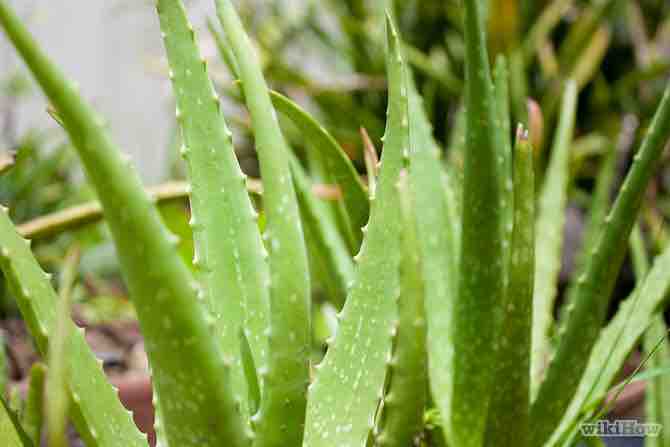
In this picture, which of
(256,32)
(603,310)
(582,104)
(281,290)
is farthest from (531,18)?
(281,290)

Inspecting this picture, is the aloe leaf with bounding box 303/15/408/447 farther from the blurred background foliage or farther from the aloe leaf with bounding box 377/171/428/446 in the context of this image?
the blurred background foliage

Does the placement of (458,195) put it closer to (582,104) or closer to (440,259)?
(440,259)

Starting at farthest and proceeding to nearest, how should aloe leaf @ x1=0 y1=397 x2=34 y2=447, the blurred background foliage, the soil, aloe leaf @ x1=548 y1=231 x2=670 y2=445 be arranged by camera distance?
the blurred background foliage
the soil
aloe leaf @ x1=548 y1=231 x2=670 y2=445
aloe leaf @ x1=0 y1=397 x2=34 y2=447

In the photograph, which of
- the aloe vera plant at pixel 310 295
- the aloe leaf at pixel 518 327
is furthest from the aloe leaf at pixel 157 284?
the aloe leaf at pixel 518 327

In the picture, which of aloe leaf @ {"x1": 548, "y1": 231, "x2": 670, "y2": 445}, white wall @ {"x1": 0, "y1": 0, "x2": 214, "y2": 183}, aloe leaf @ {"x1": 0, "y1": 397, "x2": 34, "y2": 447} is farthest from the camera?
white wall @ {"x1": 0, "y1": 0, "x2": 214, "y2": 183}

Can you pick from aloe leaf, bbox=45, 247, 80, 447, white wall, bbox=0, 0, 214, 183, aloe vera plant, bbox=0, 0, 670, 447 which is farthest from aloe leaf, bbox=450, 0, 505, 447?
white wall, bbox=0, 0, 214, 183

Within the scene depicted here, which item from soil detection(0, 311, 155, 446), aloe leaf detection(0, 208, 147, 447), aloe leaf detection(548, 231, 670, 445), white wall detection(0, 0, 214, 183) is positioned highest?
white wall detection(0, 0, 214, 183)
